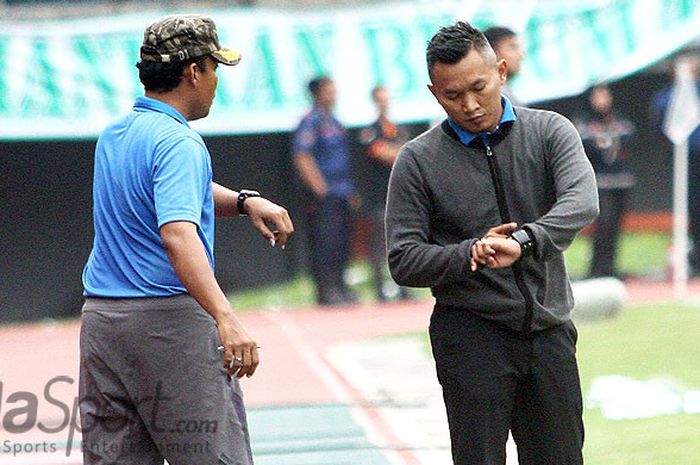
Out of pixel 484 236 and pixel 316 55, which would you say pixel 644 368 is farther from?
pixel 316 55

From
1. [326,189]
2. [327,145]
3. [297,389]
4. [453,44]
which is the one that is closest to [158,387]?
[453,44]

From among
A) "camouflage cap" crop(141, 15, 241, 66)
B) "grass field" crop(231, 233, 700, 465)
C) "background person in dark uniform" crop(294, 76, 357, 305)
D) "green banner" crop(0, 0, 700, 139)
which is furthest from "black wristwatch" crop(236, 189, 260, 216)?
"background person in dark uniform" crop(294, 76, 357, 305)

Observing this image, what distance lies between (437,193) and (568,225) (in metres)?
0.44

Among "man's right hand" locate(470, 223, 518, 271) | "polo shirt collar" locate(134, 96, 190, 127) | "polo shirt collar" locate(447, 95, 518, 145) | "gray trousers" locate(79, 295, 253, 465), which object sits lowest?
"gray trousers" locate(79, 295, 253, 465)

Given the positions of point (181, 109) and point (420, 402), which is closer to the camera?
point (181, 109)

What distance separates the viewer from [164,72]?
4.75 metres

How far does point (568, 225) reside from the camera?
458 centimetres

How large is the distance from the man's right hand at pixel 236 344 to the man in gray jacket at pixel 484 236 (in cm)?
58

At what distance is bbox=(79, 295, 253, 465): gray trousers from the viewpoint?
183 inches

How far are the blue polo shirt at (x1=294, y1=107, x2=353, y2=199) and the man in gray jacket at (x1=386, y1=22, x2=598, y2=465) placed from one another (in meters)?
9.52

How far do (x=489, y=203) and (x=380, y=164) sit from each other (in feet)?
32.3

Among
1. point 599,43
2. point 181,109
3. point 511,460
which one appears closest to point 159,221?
point 181,109

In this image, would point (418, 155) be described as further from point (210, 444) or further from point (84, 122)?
point (84, 122)

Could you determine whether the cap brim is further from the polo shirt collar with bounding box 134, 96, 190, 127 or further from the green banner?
the green banner
